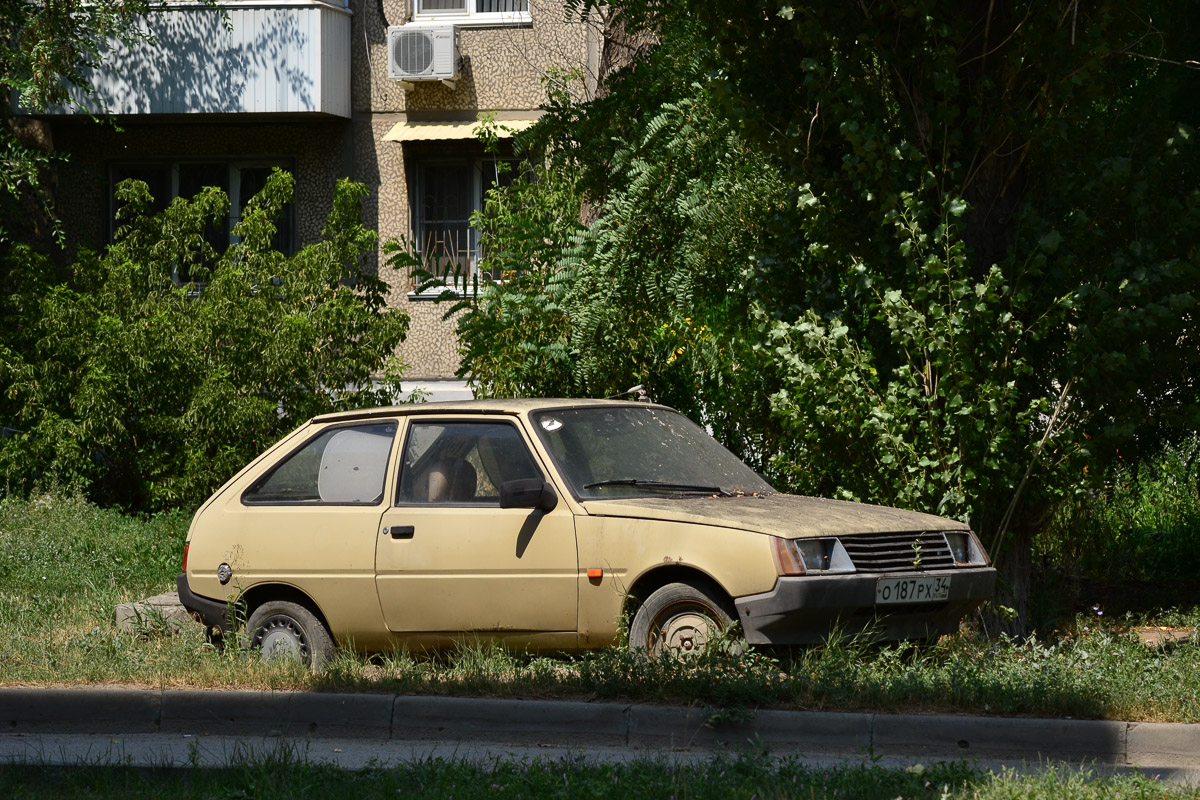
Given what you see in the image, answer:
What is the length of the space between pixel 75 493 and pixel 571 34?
8.59 meters

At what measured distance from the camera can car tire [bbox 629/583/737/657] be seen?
6.85 meters

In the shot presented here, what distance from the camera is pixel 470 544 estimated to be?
7.44m

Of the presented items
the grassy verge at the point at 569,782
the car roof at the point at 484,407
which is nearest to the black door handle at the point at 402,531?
the car roof at the point at 484,407

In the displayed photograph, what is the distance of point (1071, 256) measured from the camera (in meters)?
8.35

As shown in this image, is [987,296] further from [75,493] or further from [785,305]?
[75,493]

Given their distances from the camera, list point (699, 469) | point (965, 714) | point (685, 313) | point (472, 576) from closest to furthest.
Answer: point (965, 714)
point (472, 576)
point (699, 469)
point (685, 313)

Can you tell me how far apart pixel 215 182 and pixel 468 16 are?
428cm

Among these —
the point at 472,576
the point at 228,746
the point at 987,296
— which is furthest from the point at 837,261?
the point at 228,746

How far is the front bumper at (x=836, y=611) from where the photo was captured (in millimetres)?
6605

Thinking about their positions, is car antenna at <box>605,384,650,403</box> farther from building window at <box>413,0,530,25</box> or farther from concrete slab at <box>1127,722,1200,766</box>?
building window at <box>413,0,530,25</box>

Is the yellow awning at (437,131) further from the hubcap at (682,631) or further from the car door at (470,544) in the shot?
the hubcap at (682,631)

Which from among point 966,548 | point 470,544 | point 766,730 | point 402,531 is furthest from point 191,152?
point 766,730

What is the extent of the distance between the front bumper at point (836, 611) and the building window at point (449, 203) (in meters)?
12.4

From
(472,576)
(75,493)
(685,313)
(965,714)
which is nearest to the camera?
(965,714)
